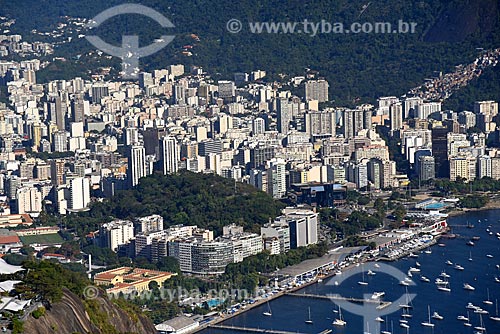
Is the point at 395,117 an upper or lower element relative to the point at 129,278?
upper

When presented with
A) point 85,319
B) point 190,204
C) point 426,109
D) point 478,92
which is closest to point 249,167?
point 190,204

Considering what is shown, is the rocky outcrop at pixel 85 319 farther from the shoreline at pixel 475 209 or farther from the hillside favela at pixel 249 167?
the shoreline at pixel 475 209

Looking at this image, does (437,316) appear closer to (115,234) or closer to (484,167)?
(115,234)

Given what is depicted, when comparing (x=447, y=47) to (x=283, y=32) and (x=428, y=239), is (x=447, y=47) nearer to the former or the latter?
(x=283, y=32)

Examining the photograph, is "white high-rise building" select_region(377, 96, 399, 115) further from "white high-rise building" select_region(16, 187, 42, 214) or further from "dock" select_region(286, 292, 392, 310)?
"dock" select_region(286, 292, 392, 310)

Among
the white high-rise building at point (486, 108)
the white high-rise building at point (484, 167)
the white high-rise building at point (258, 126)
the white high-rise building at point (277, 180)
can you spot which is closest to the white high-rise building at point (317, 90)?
the white high-rise building at point (258, 126)

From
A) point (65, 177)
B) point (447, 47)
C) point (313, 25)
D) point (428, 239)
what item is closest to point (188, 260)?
point (428, 239)
